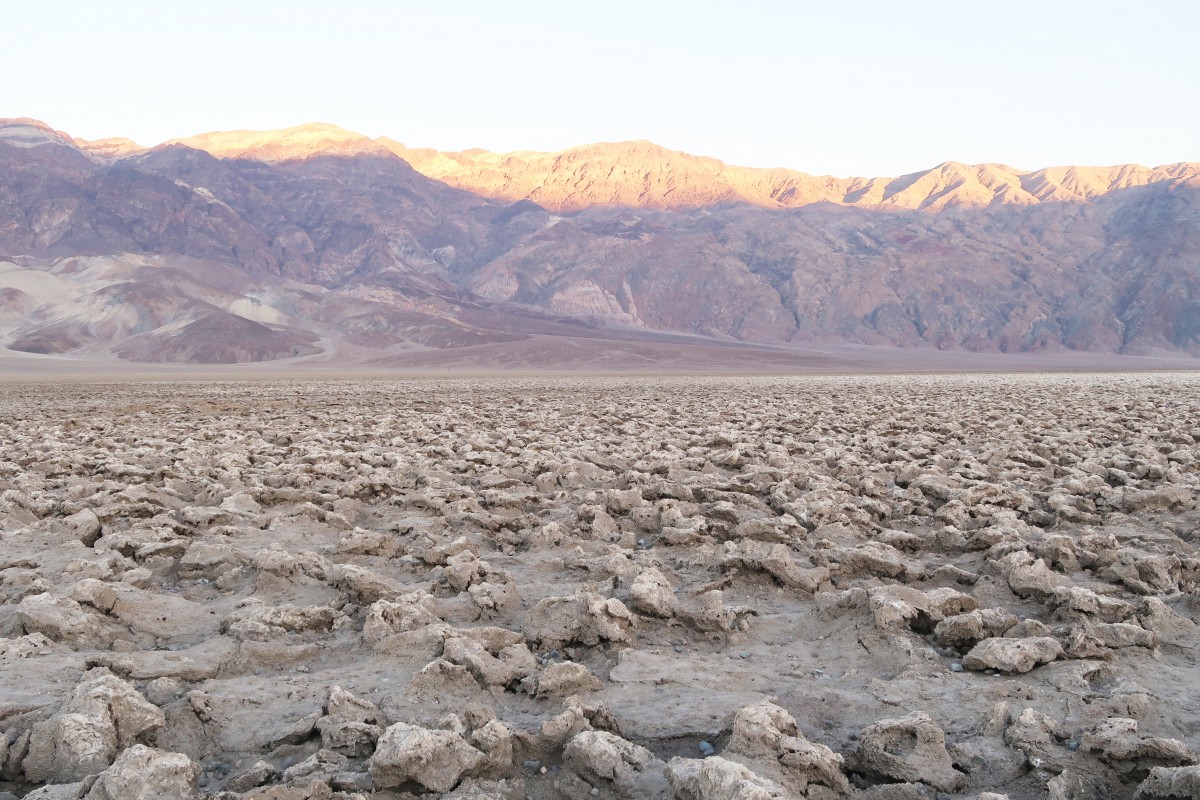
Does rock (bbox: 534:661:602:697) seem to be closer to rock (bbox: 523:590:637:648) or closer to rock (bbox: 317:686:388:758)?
rock (bbox: 523:590:637:648)

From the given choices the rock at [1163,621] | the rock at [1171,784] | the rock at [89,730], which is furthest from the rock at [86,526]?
the rock at [1163,621]

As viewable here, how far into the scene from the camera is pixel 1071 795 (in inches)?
93.4

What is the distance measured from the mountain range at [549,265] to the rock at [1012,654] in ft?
216

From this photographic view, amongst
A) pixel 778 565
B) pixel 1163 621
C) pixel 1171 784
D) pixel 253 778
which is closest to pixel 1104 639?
pixel 1163 621

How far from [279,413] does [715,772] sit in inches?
564

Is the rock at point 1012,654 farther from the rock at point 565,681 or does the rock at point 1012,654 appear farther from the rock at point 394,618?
the rock at point 394,618

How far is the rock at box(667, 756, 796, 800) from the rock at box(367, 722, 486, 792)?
1.83ft

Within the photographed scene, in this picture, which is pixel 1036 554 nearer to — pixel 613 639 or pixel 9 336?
pixel 613 639

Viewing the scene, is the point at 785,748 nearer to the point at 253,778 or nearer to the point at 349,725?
the point at 349,725

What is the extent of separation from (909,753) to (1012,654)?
2.83 ft

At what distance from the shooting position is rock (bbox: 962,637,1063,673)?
3178mm

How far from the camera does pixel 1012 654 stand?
3199 mm

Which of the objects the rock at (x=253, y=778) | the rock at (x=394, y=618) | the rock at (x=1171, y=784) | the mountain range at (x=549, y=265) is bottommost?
the rock at (x=253, y=778)

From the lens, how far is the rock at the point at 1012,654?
10.4 feet
